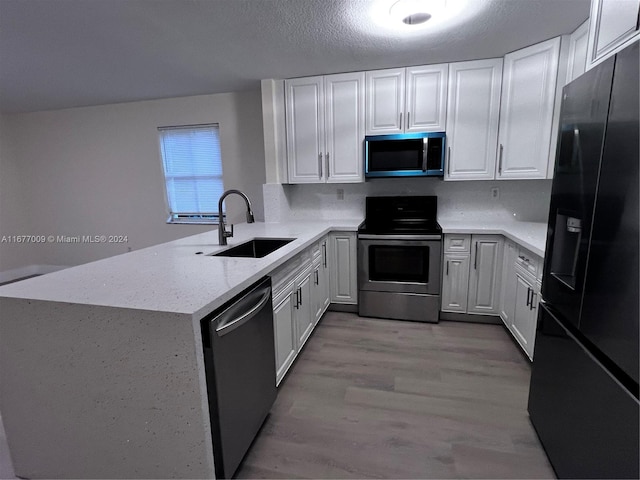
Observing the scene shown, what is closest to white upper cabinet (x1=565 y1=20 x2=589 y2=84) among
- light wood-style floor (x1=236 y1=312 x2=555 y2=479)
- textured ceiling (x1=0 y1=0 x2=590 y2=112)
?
textured ceiling (x1=0 y1=0 x2=590 y2=112)

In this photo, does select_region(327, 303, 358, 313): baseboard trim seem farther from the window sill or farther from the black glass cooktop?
the window sill

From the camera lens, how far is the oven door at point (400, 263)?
282 centimetres

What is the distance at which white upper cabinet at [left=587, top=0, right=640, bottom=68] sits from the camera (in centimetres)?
105

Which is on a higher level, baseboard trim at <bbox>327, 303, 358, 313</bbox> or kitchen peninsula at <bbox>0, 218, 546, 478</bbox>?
kitchen peninsula at <bbox>0, 218, 546, 478</bbox>

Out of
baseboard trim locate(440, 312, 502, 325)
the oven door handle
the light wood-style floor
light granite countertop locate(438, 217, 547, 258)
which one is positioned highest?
light granite countertop locate(438, 217, 547, 258)

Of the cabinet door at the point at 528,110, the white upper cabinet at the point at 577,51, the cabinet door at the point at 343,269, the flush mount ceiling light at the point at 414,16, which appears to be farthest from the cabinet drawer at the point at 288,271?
the white upper cabinet at the point at 577,51

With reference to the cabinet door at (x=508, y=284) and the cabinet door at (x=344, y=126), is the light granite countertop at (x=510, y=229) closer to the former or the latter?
the cabinet door at (x=508, y=284)

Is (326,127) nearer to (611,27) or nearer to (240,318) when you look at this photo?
(611,27)

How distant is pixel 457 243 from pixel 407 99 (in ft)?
4.70

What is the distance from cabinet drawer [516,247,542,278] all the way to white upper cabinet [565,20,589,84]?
4.28ft

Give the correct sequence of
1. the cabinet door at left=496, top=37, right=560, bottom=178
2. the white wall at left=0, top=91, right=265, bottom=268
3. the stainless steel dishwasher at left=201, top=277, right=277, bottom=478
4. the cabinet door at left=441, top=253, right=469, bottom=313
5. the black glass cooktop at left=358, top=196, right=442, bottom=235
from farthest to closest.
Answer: the white wall at left=0, top=91, right=265, bottom=268 < the black glass cooktop at left=358, top=196, right=442, bottom=235 < the cabinet door at left=441, top=253, right=469, bottom=313 < the cabinet door at left=496, top=37, right=560, bottom=178 < the stainless steel dishwasher at left=201, top=277, right=277, bottom=478

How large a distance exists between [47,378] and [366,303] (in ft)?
7.81

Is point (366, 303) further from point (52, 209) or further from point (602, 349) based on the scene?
point (52, 209)

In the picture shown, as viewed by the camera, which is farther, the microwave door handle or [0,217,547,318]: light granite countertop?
the microwave door handle
